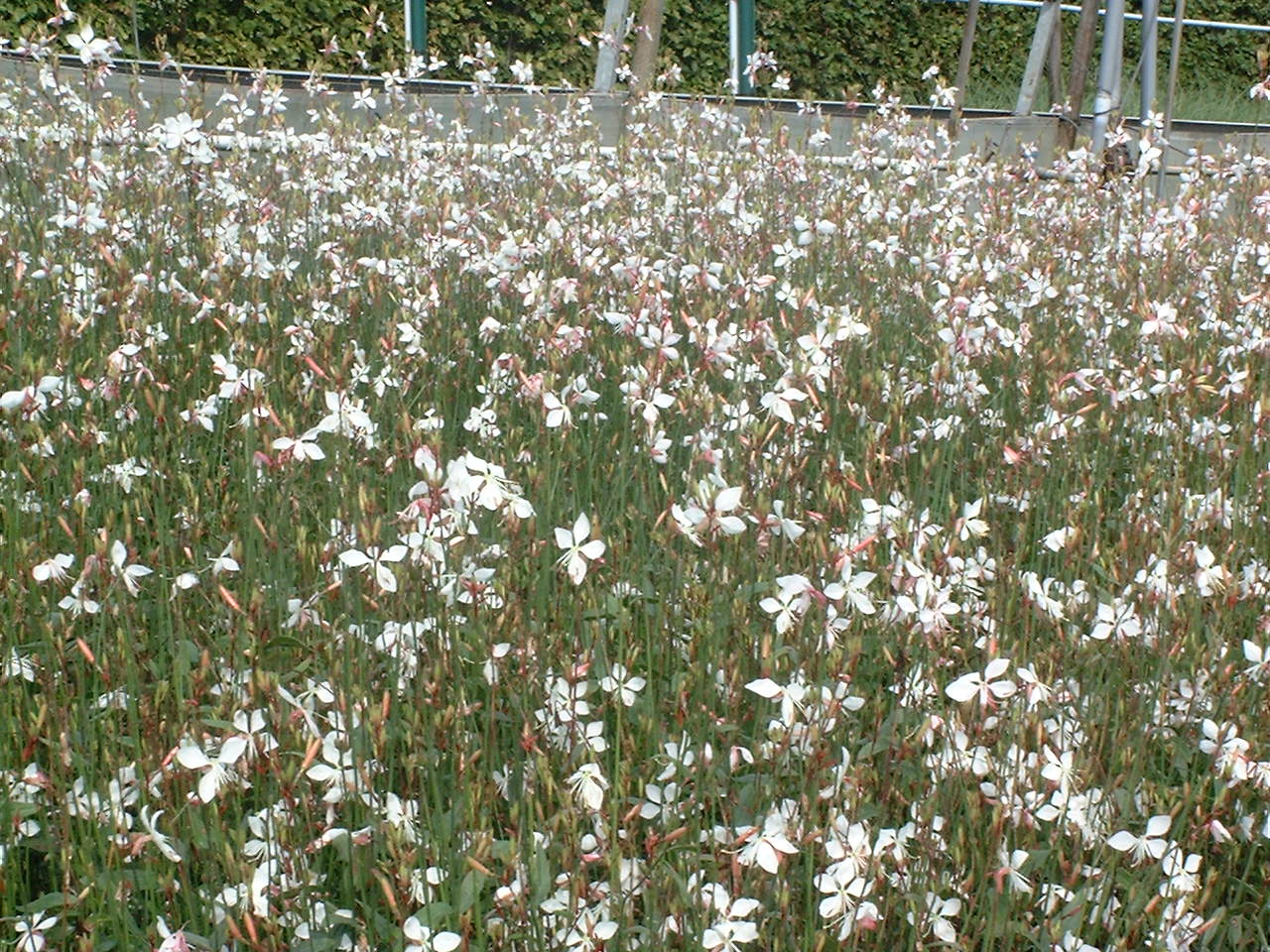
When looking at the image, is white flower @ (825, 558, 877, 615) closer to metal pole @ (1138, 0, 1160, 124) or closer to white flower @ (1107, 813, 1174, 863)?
white flower @ (1107, 813, 1174, 863)

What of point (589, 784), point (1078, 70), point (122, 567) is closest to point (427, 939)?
point (589, 784)

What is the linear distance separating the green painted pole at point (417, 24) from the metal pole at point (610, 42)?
8.06ft

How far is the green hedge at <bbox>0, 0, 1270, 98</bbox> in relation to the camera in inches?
447

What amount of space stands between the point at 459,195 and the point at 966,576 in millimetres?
3819

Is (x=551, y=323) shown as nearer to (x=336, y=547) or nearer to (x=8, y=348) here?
(x=8, y=348)

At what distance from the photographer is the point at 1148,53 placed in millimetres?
7715

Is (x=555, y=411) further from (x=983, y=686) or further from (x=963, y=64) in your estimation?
(x=963, y=64)

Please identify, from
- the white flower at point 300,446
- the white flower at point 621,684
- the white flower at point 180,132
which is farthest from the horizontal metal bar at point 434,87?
the white flower at point 621,684

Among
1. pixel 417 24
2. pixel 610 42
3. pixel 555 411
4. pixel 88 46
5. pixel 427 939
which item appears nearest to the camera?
pixel 427 939

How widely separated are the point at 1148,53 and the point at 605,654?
6844 mm

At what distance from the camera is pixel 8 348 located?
136 inches

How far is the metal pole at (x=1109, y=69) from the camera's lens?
773 cm

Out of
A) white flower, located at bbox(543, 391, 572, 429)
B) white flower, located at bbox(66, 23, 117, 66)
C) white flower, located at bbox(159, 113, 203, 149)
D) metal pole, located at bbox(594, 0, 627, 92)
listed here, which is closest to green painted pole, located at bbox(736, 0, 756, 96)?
metal pole, located at bbox(594, 0, 627, 92)

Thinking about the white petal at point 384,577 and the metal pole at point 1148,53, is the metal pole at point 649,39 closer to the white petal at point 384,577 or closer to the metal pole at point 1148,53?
the metal pole at point 1148,53
